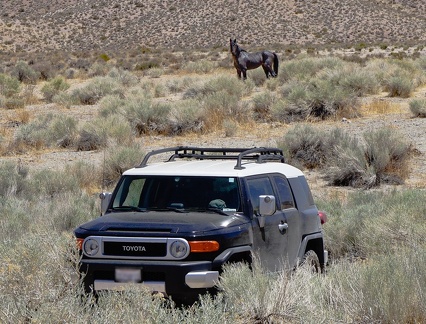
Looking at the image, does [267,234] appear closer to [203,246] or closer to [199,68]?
[203,246]

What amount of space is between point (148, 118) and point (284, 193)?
15.2 m

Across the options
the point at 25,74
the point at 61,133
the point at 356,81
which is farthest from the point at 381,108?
the point at 25,74

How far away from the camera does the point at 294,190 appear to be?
877 cm

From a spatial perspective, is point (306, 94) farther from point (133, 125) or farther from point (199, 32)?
point (199, 32)

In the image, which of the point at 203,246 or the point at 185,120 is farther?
the point at 185,120

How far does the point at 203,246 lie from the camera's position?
7074mm

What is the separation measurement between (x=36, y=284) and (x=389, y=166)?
37.4 ft

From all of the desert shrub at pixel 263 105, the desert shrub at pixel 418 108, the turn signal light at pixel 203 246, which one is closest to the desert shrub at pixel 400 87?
the desert shrub at pixel 263 105

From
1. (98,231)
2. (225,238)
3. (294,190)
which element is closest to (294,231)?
(294,190)

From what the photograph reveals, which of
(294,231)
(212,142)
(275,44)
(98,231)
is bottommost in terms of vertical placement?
(275,44)

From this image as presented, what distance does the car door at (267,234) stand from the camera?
7733 millimetres

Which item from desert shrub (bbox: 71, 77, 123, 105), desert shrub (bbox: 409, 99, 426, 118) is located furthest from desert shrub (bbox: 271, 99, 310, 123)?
desert shrub (bbox: 71, 77, 123, 105)

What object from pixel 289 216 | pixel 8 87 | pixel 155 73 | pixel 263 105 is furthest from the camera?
pixel 155 73

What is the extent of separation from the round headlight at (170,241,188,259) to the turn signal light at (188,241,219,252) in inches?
2.4
